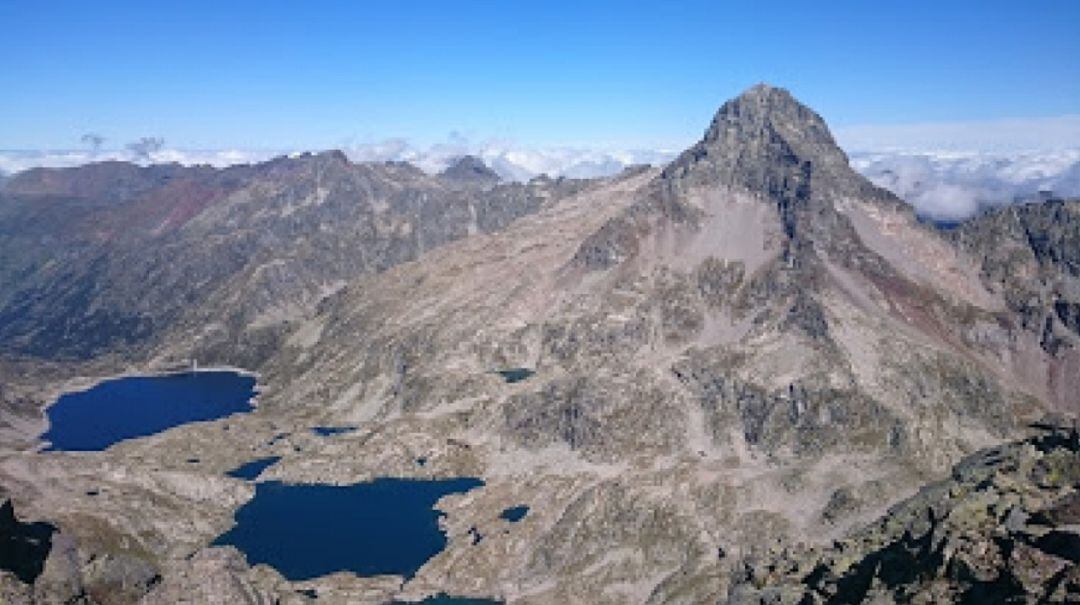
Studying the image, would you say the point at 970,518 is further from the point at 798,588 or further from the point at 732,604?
the point at 732,604

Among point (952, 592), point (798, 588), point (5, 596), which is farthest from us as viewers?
point (5, 596)

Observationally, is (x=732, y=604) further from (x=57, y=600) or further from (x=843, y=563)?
(x=57, y=600)

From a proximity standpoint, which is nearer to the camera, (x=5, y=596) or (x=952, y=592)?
(x=952, y=592)

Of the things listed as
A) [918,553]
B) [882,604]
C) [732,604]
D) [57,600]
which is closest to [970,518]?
[918,553]

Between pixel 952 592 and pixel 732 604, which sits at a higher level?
pixel 952 592

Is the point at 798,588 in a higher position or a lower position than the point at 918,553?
lower

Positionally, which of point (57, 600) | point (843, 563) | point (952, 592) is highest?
point (952, 592)

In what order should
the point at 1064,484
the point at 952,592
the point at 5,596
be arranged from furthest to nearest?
the point at 5,596, the point at 1064,484, the point at 952,592

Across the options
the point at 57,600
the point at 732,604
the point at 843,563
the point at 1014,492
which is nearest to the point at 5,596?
the point at 57,600

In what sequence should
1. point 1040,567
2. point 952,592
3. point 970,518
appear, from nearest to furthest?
point 1040,567 < point 952,592 < point 970,518
